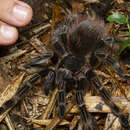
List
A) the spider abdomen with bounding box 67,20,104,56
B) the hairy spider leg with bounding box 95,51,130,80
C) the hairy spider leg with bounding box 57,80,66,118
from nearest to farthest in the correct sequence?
the hairy spider leg with bounding box 57,80,66,118 → the hairy spider leg with bounding box 95,51,130,80 → the spider abdomen with bounding box 67,20,104,56

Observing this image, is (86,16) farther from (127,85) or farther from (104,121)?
(104,121)

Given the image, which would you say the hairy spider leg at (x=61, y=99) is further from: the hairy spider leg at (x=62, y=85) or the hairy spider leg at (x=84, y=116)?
the hairy spider leg at (x=84, y=116)

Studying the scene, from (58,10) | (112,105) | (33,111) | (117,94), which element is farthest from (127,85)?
(58,10)

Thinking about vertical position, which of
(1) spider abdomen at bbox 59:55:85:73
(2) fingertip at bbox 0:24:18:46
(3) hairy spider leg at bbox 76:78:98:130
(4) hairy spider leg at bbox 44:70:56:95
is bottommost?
(3) hairy spider leg at bbox 76:78:98:130

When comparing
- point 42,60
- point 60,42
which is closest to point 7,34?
point 42,60

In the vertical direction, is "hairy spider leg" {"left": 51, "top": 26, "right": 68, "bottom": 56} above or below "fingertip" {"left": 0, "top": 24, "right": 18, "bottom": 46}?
below

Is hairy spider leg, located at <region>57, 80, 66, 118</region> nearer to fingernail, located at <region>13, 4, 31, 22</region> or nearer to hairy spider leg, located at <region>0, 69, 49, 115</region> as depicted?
hairy spider leg, located at <region>0, 69, 49, 115</region>

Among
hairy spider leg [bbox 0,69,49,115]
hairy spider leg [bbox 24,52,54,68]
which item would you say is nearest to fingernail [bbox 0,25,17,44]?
hairy spider leg [bbox 24,52,54,68]

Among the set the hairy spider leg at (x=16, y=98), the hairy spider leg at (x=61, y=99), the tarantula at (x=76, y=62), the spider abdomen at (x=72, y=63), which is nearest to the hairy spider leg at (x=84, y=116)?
the tarantula at (x=76, y=62)
